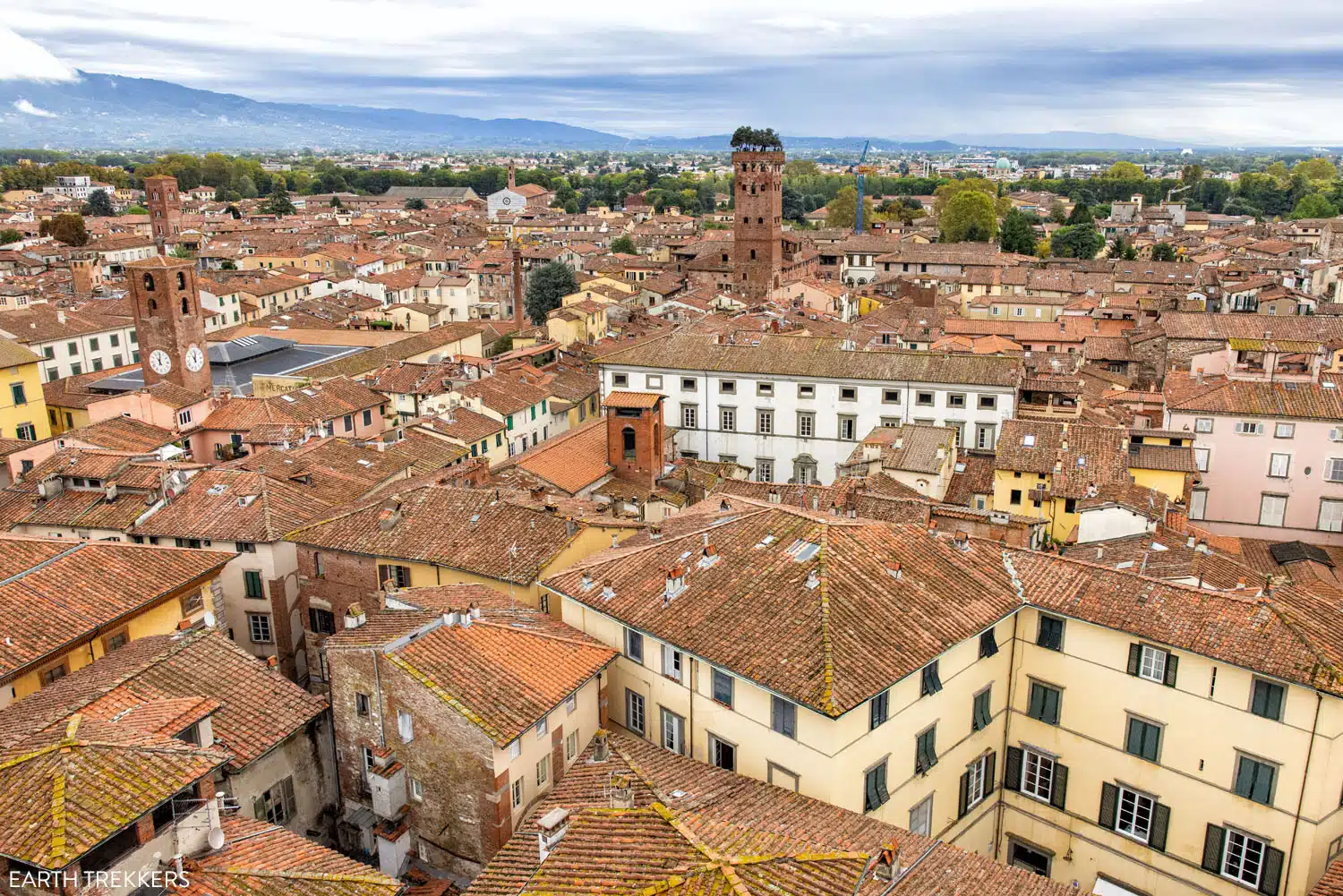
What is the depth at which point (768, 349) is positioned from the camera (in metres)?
50.5

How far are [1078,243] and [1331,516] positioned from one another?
91.3 meters

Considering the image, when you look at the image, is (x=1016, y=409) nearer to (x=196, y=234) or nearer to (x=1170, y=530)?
(x=1170, y=530)

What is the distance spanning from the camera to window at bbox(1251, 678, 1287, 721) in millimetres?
18578

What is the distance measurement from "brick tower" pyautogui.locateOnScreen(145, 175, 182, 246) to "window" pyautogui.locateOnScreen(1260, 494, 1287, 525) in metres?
118

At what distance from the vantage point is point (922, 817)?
2088 cm

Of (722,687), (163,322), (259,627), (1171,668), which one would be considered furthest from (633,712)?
(163,322)

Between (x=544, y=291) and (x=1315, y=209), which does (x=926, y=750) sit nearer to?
(x=544, y=291)

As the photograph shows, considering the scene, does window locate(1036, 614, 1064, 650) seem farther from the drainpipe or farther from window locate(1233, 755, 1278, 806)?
the drainpipe

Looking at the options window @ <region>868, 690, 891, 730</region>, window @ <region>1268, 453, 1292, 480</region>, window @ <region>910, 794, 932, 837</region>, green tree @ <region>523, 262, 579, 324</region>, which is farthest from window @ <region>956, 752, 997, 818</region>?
green tree @ <region>523, 262, 579, 324</region>

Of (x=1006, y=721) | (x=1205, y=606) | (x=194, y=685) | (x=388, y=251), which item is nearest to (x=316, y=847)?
(x=194, y=685)

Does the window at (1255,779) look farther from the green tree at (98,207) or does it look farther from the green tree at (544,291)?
the green tree at (98,207)

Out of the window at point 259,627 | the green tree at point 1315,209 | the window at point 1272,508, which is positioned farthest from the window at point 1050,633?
the green tree at point 1315,209

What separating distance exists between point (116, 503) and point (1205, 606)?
1196 inches

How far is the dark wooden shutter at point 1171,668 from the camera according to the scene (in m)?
19.9
